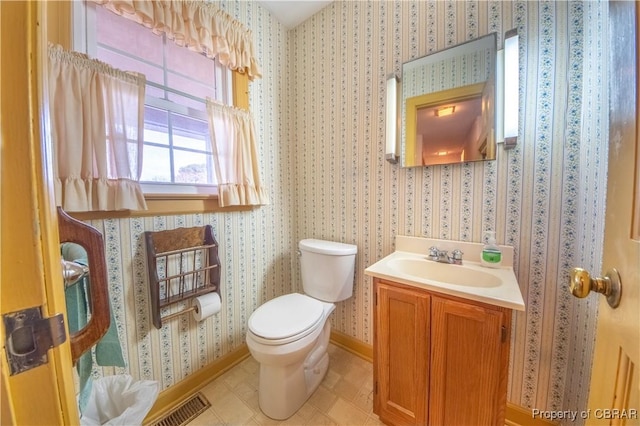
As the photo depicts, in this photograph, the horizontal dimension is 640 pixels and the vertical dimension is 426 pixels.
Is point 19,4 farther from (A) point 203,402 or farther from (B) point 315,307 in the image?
(A) point 203,402

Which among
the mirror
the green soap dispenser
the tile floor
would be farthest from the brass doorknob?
the tile floor

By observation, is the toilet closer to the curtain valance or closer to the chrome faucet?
the chrome faucet

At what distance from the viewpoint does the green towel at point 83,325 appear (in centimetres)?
56

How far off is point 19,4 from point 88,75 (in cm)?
93

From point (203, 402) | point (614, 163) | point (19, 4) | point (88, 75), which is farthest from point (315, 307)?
point (88, 75)

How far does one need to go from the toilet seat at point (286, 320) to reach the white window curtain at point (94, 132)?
0.81 metres

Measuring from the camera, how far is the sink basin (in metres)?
1.08

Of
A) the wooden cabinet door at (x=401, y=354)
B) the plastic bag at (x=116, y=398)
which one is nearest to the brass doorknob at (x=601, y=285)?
the wooden cabinet door at (x=401, y=354)

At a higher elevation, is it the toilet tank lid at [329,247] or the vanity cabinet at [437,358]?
the toilet tank lid at [329,247]

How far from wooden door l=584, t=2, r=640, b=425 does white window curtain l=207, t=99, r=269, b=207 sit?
1471 mm

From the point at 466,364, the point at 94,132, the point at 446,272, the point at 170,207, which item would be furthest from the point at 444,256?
the point at 94,132

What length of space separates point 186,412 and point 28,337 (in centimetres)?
130

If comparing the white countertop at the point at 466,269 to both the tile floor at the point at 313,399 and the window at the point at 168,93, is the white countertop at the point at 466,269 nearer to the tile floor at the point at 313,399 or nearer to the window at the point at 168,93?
the tile floor at the point at 313,399

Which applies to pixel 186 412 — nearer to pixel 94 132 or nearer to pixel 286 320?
pixel 286 320
